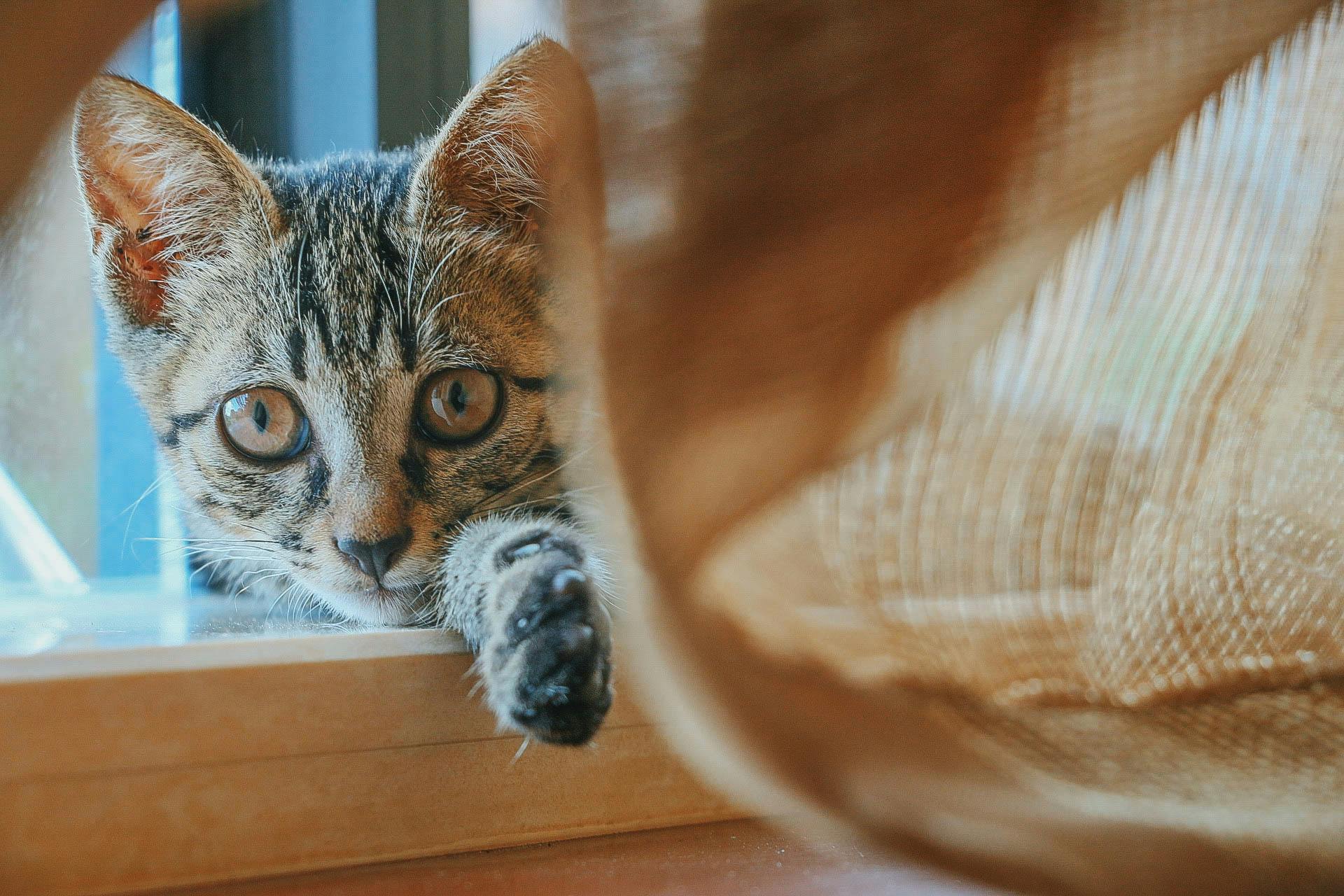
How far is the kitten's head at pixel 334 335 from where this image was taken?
27.6 inches

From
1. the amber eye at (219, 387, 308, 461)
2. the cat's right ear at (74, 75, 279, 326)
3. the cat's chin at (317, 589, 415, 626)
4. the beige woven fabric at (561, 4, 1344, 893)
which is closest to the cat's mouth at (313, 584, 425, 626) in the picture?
the cat's chin at (317, 589, 415, 626)

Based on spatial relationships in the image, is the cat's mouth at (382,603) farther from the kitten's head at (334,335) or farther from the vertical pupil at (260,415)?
the vertical pupil at (260,415)

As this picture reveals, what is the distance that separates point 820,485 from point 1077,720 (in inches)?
A: 4.8

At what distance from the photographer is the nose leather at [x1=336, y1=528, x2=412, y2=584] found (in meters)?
0.67

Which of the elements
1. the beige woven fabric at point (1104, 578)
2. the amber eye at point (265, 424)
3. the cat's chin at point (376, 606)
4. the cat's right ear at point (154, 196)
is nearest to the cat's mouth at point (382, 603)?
the cat's chin at point (376, 606)

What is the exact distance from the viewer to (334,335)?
73cm

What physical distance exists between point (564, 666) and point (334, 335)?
382mm

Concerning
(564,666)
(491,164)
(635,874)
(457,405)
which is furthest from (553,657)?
(491,164)

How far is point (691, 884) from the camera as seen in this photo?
1.86 ft

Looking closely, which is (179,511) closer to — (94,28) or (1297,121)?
(94,28)

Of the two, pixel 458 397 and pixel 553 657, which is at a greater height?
pixel 458 397

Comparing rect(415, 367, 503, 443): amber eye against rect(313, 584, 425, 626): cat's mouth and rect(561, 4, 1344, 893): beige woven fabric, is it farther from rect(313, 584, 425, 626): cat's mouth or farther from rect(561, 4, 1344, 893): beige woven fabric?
rect(561, 4, 1344, 893): beige woven fabric

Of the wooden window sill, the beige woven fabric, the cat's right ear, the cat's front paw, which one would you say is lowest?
the wooden window sill

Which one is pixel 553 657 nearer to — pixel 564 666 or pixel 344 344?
pixel 564 666
